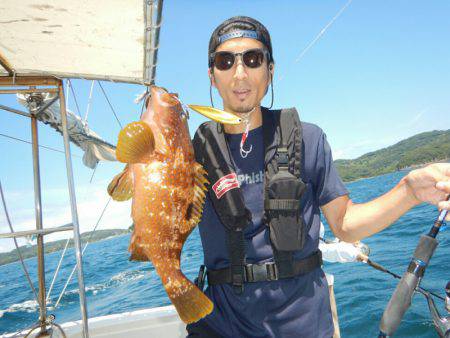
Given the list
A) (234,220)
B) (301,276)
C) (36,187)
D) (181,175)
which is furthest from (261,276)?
(36,187)

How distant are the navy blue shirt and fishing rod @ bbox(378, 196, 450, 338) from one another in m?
0.38

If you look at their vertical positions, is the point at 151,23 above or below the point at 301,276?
above

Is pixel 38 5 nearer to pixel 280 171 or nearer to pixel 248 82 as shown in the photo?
pixel 248 82

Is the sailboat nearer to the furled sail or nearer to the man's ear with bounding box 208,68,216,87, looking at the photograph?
the man's ear with bounding box 208,68,216,87

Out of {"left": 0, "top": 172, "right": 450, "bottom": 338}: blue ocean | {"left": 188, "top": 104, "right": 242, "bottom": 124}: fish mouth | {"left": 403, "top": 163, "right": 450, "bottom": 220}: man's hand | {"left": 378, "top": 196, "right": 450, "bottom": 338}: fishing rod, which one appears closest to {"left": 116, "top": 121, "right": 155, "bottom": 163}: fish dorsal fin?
{"left": 188, "top": 104, "right": 242, "bottom": 124}: fish mouth

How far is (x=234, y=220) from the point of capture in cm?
199

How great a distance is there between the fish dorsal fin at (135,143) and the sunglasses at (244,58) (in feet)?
3.19

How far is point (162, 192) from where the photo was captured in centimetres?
158

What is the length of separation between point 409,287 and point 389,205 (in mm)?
515

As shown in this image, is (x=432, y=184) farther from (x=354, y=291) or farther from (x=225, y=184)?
(x=354, y=291)

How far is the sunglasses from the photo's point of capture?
7.25 ft

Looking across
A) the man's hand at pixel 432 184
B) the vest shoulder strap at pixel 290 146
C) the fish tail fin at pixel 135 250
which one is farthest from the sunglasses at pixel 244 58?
the fish tail fin at pixel 135 250

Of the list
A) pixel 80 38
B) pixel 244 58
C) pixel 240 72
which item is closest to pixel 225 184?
pixel 240 72

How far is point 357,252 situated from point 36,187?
15.8 feet
